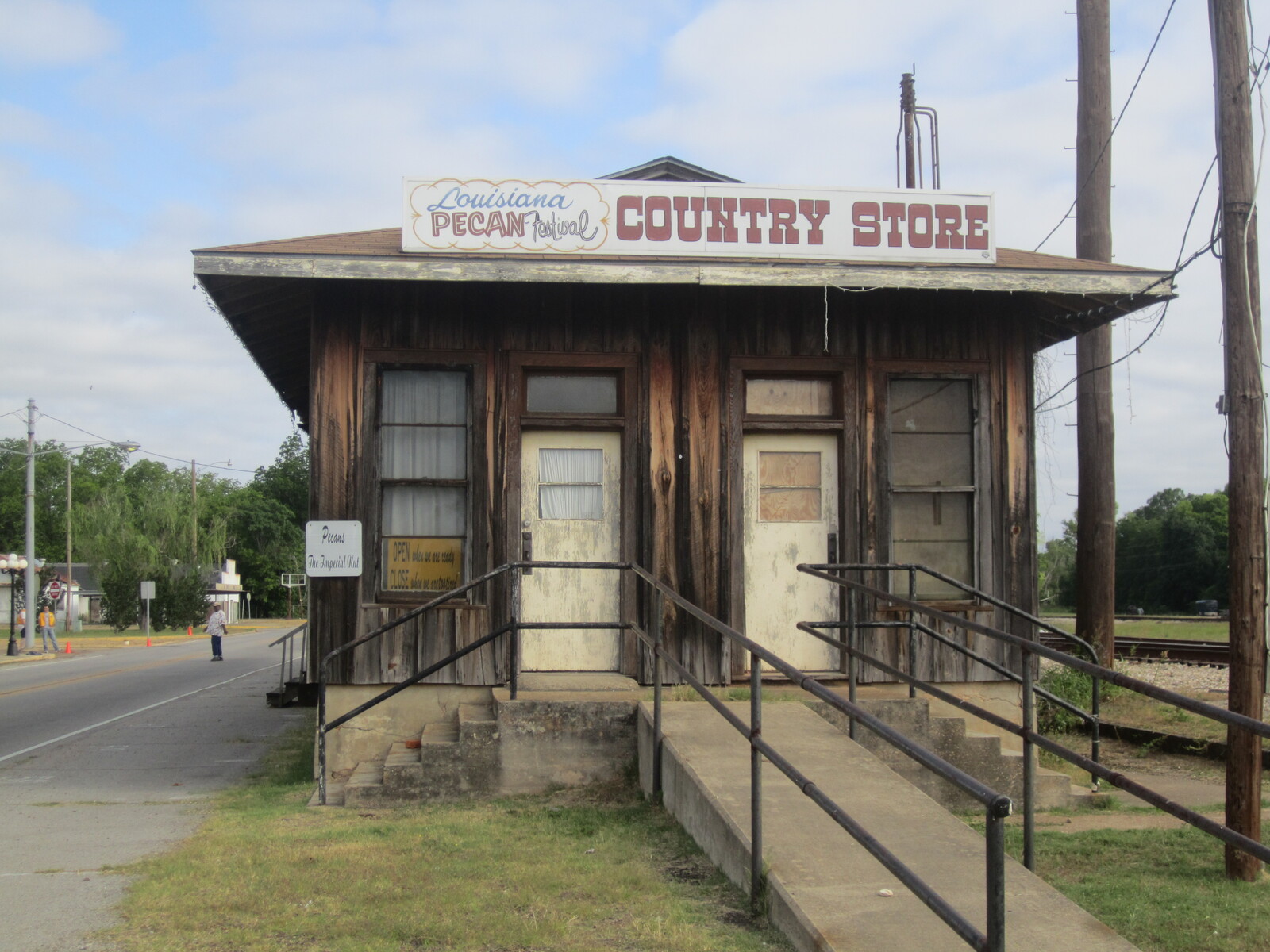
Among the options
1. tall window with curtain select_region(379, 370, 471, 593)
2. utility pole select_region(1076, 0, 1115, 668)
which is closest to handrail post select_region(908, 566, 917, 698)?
tall window with curtain select_region(379, 370, 471, 593)

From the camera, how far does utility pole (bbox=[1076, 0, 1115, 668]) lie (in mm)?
15000

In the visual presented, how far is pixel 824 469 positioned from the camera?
964 centimetres

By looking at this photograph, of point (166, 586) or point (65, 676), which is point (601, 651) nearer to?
point (65, 676)

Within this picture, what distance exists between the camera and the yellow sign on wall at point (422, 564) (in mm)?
9234

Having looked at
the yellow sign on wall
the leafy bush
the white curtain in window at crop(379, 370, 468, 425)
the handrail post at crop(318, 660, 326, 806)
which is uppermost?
the white curtain in window at crop(379, 370, 468, 425)

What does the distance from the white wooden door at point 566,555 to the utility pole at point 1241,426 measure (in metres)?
4.53

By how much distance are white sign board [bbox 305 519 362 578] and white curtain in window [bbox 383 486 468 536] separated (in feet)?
1.17

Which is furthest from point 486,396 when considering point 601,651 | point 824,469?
point 824,469

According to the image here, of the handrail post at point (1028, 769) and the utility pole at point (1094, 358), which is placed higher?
the utility pole at point (1094, 358)

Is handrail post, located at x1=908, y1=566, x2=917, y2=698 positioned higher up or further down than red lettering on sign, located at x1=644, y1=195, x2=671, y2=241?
further down

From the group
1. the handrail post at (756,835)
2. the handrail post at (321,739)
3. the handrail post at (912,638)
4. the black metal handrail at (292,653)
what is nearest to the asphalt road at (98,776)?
the black metal handrail at (292,653)

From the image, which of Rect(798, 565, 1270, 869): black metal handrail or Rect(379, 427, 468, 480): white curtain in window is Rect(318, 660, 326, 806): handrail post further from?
Rect(798, 565, 1270, 869): black metal handrail

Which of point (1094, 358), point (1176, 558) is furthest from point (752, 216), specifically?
point (1176, 558)

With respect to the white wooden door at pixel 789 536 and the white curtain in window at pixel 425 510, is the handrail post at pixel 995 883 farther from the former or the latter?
the white curtain in window at pixel 425 510
